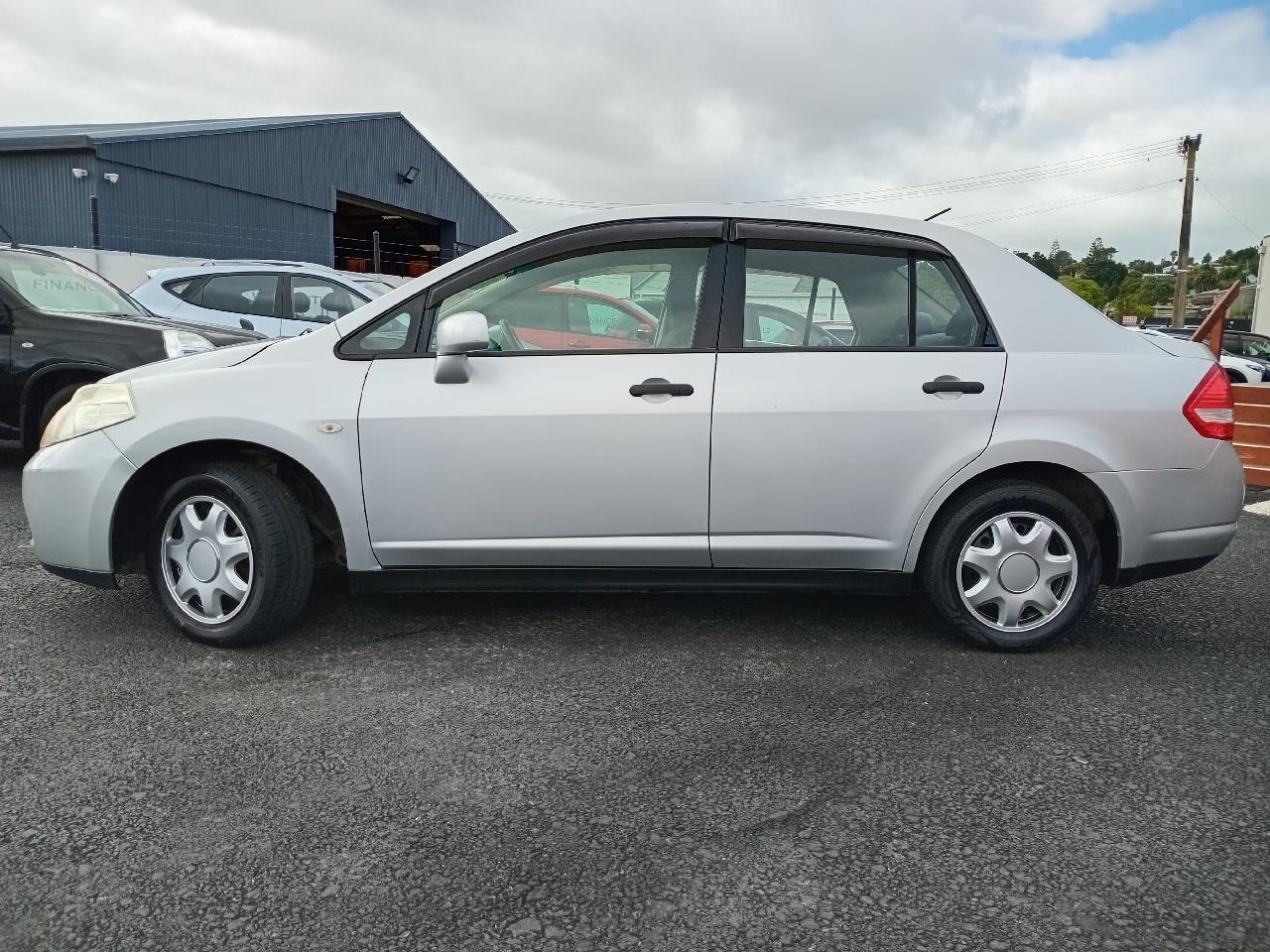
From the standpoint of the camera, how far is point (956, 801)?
2617 mm

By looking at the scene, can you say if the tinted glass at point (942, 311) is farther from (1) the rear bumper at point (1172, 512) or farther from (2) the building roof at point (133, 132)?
(2) the building roof at point (133, 132)

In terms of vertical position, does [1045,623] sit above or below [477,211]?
below

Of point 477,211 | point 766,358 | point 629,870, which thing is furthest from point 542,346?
point 477,211

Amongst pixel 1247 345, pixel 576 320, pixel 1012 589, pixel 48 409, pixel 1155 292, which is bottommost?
pixel 1012 589

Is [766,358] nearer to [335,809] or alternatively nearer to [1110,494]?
[1110,494]

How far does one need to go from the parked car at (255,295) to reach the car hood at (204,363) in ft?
19.4

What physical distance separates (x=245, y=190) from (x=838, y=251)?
79.3 feet

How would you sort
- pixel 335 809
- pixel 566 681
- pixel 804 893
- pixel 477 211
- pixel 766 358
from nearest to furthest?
pixel 804 893
pixel 335 809
pixel 566 681
pixel 766 358
pixel 477 211

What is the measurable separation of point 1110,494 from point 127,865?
3313 millimetres

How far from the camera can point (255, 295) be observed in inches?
398

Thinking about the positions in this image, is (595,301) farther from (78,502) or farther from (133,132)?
(133,132)

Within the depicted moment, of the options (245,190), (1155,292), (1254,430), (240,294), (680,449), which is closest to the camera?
(680,449)

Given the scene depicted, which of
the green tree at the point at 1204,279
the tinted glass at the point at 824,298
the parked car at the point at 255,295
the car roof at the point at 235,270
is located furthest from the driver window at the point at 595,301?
the green tree at the point at 1204,279

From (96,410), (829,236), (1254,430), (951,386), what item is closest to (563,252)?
(829,236)
